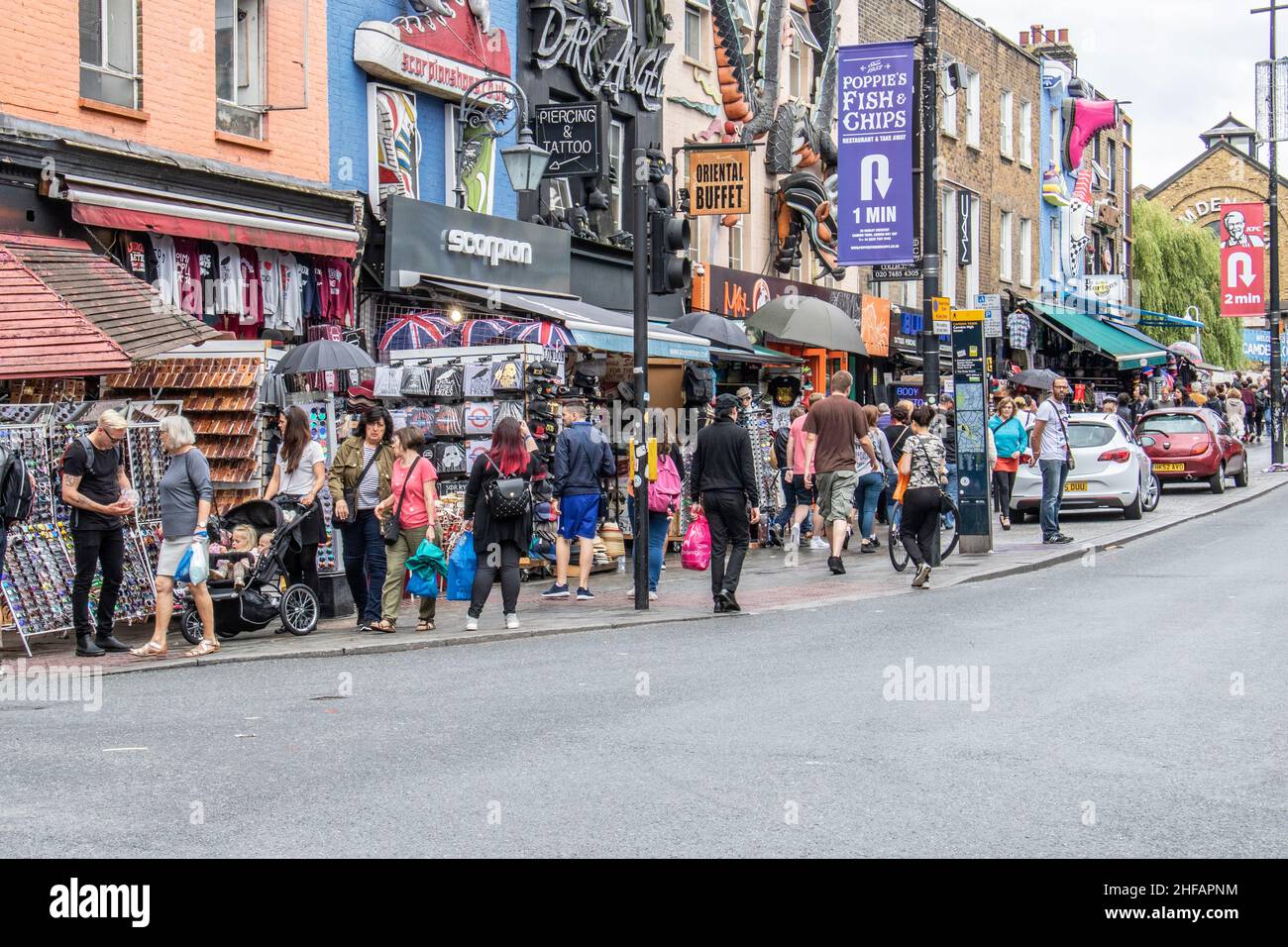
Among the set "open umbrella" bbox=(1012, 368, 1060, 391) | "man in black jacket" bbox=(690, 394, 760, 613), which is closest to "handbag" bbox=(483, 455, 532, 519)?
"man in black jacket" bbox=(690, 394, 760, 613)

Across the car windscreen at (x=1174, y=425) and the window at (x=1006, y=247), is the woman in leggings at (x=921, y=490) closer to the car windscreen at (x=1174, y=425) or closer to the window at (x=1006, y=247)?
the car windscreen at (x=1174, y=425)

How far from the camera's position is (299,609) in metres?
13.0

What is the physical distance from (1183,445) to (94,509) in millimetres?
21451

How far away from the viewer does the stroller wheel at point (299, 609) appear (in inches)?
508

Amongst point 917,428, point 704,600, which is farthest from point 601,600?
point 917,428

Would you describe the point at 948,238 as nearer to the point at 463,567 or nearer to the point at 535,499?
the point at 535,499

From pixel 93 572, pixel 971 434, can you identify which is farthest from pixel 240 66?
pixel 971 434

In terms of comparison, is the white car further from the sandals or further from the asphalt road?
the sandals

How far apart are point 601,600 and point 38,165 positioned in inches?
247

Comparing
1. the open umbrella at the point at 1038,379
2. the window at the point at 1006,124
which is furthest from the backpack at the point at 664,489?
the window at the point at 1006,124

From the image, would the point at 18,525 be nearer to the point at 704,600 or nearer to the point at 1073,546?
the point at 704,600

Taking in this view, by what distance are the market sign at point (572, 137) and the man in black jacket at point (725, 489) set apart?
8.04 m

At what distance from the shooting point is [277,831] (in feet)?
20.1

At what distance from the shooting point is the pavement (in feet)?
39.5
